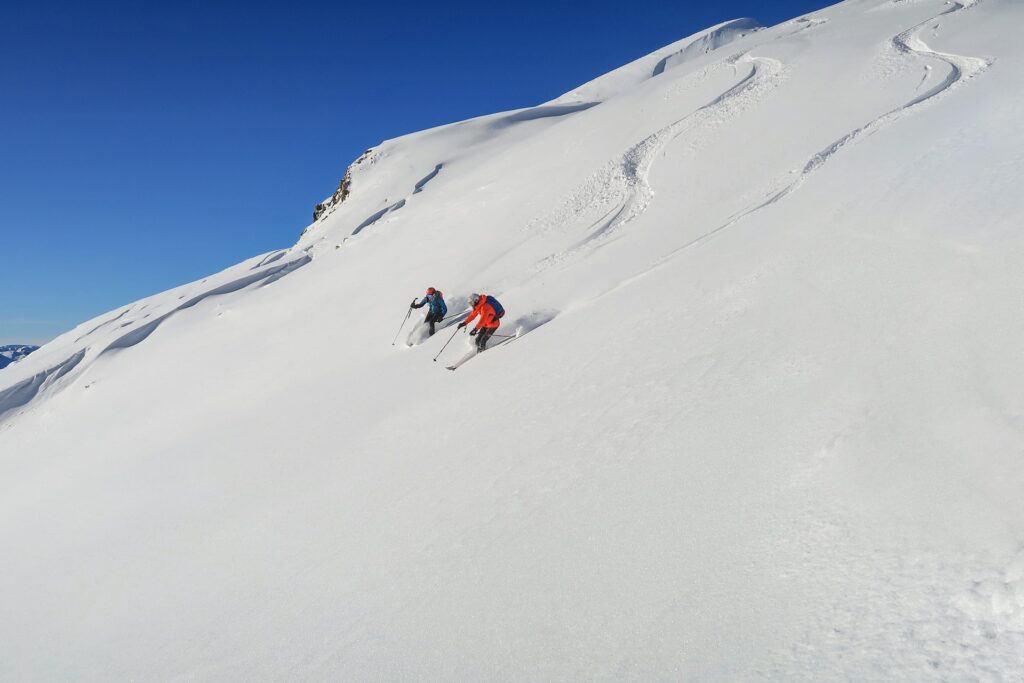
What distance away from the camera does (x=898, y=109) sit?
15.8 meters

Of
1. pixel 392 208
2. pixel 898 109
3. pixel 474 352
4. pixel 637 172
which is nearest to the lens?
pixel 474 352

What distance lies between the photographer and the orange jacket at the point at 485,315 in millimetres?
11831

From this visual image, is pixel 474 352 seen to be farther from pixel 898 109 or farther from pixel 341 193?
pixel 341 193

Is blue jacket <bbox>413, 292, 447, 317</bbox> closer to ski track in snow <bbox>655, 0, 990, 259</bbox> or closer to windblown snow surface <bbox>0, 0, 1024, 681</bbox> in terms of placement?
windblown snow surface <bbox>0, 0, 1024, 681</bbox>

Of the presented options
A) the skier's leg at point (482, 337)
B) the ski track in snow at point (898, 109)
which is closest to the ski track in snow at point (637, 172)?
the ski track in snow at point (898, 109)

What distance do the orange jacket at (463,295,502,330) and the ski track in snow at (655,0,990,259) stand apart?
3.41 m

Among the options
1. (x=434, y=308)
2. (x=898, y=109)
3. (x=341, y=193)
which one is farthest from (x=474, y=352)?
(x=341, y=193)

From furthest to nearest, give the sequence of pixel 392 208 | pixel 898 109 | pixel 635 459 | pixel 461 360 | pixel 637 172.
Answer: pixel 392 208
pixel 637 172
pixel 898 109
pixel 461 360
pixel 635 459

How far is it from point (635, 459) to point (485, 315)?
6542 millimetres

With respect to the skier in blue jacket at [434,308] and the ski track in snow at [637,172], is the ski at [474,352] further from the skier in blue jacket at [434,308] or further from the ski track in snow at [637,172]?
the ski track in snow at [637,172]

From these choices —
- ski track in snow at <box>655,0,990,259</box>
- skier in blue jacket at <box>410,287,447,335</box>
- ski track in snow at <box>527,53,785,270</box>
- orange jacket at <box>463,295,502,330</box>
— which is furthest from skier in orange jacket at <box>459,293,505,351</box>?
ski track in snow at <box>527,53,785,270</box>

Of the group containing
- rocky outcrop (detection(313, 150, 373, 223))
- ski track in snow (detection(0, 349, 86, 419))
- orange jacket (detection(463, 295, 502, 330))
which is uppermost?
rocky outcrop (detection(313, 150, 373, 223))

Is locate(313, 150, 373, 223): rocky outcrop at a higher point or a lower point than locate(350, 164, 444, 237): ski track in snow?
higher

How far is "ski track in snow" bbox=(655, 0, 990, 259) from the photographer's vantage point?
12.9 metres
